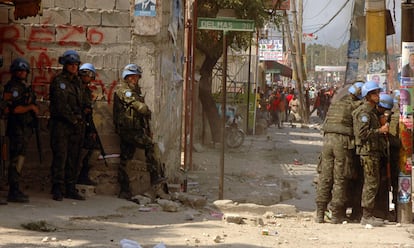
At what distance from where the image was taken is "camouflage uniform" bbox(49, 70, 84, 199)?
968cm

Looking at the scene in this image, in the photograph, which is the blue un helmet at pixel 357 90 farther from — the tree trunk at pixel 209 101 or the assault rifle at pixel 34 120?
the tree trunk at pixel 209 101

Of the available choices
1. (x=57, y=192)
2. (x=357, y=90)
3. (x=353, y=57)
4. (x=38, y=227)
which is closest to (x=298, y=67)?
(x=353, y=57)

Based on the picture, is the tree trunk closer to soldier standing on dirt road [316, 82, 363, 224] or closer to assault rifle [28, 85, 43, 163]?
soldier standing on dirt road [316, 82, 363, 224]

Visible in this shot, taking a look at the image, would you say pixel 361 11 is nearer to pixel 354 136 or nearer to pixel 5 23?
pixel 354 136

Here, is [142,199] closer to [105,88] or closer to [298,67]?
[105,88]

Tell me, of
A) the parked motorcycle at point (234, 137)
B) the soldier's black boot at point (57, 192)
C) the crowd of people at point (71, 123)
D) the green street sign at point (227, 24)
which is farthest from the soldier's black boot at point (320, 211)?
the parked motorcycle at point (234, 137)

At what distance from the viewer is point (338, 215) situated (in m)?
9.97

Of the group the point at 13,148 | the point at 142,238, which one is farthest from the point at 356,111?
the point at 13,148

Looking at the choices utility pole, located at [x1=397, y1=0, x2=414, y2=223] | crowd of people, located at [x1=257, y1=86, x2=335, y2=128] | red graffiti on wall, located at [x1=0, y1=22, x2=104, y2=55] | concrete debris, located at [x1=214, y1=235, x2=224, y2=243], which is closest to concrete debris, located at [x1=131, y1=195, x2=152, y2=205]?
red graffiti on wall, located at [x1=0, y1=22, x2=104, y2=55]

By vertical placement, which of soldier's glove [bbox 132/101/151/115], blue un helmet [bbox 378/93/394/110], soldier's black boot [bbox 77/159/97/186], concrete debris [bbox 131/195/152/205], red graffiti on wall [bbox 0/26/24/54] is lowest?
concrete debris [bbox 131/195/152/205]

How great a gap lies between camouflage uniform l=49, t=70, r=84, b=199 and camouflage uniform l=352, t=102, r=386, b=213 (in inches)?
138

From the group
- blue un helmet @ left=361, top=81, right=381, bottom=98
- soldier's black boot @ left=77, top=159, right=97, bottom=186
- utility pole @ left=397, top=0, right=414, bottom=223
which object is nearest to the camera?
blue un helmet @ left=361, top=81, right=381, bottom=98

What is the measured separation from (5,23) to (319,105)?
3373 cm

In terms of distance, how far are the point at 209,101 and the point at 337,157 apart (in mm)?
13488
